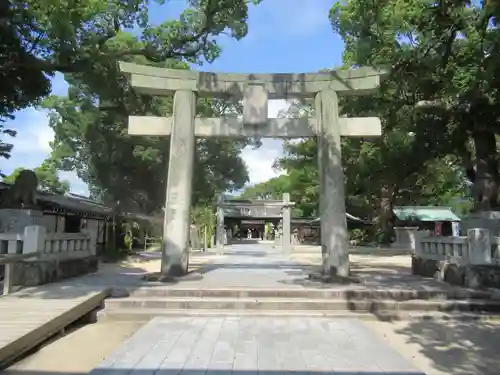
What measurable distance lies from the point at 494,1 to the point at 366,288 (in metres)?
5.55

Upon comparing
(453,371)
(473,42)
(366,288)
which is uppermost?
(473,42)

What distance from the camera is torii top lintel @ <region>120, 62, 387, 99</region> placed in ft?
35.6

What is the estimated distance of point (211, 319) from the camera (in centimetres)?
Result: 721

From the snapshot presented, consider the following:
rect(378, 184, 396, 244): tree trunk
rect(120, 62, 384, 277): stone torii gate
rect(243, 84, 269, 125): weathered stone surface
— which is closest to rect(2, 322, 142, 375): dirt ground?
rect(120, 62, 384, 277): stone torii gate

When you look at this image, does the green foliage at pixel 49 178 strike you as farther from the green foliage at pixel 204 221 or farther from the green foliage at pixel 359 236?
the green foliage at pixel 359 236

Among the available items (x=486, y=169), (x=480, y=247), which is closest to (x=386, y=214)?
(x=486, y=169)

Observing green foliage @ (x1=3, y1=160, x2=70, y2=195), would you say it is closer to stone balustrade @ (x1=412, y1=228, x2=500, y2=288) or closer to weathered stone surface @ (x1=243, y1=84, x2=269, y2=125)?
weathered stone surface @ (x1=243, y1=84, x2=269, y2=125)

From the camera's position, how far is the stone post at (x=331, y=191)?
1022cm

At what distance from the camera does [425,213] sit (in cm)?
3794

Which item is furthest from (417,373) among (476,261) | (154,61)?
(154,61)

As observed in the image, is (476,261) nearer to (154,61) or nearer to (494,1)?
(494,1)

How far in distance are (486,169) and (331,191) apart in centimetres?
666

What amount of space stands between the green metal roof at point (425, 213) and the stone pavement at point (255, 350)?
3272cm

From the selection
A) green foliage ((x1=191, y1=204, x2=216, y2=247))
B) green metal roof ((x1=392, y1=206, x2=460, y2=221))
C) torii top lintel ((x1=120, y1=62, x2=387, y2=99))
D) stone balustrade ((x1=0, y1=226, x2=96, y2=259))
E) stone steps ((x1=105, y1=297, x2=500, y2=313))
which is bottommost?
stone steps ((x1=105, y1=297, x2=500, y2=313))
